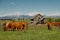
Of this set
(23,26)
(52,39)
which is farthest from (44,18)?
(52,39)

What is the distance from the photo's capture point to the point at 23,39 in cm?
1054

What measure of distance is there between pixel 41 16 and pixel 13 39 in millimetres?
35762

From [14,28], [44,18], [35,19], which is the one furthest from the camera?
[35,19]

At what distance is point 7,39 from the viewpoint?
10703 mm

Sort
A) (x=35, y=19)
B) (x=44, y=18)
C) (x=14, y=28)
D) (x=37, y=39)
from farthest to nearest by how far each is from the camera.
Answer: (x=35, y=19) → (x=44, y=18) → (x=14, y=28) → (x=37, y=39)

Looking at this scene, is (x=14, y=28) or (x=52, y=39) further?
(x=14, y=28)

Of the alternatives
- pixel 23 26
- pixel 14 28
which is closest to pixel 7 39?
pixel 14 28

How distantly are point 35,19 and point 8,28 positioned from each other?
2749 centimetres

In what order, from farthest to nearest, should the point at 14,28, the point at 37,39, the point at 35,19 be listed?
the point at 35,19
the point at 14,28
the point at 37,39

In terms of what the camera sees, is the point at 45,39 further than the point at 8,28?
No

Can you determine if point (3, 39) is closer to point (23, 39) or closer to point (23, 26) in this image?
point (23, 39)

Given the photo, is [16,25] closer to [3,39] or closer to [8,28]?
[8,28]

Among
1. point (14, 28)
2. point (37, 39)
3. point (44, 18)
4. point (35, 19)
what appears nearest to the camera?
point (37, 39)

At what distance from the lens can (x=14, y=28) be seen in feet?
58.6
